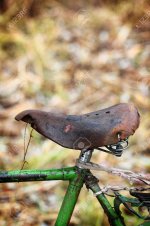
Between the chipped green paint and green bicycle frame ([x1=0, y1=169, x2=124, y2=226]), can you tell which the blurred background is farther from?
the chipped green paint

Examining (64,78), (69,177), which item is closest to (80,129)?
(69,177)

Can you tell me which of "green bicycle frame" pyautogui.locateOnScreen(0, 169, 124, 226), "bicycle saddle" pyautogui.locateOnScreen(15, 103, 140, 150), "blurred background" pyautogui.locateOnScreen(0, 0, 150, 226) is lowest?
"green bicycle frame" pyautogui.locateOnScreen(0, 169, 124, 226)

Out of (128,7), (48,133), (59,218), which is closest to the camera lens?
(48,133)

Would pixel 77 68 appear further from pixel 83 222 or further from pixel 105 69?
pixel 83 222

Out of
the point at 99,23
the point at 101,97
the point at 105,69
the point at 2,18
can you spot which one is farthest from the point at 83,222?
the point at 99,23

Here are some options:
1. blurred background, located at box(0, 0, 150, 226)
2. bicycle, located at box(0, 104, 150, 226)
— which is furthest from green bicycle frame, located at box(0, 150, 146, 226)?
blurred background, located at box(0, 0, 150, 226)

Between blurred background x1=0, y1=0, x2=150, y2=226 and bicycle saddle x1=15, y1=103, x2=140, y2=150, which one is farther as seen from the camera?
blurred background x1=0, y1=0, x2=150, y2=226

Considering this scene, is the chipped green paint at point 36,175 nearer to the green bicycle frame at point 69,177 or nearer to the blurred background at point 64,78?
the green bicycle frame at point 69,177
